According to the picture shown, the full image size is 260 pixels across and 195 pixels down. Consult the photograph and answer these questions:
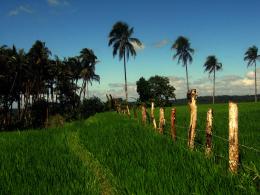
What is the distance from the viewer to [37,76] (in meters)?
57.6

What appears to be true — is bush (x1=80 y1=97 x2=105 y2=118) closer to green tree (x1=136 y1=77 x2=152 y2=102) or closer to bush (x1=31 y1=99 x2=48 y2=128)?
bush (x1=31 y1=99 x2=48 y2=128)

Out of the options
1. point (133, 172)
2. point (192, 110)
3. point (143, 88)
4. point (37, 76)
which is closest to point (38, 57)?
point (37, 76)

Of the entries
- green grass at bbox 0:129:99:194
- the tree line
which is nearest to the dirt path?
green grass at bbox 0:129:99:194

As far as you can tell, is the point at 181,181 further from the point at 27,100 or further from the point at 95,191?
the point at 27,100

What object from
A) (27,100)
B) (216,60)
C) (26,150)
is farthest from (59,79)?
(26,150)

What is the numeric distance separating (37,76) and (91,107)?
10600mm

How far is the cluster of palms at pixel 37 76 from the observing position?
53812 millimetres

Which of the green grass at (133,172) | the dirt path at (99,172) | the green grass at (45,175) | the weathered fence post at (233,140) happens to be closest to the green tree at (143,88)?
the dirt path at (99,172)

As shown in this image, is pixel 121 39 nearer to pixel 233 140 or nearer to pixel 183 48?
pixel 183 48

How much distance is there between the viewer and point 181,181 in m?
5.59

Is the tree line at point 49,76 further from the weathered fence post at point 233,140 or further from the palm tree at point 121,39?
the weathered fence post at point 233,140

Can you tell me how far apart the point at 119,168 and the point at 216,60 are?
87119 mm

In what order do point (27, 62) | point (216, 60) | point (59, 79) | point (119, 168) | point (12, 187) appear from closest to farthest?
point (12, 187), point (119, 168), point (27, 62), point (59, 79), point (216, 60)

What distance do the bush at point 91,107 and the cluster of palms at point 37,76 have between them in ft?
19.3
